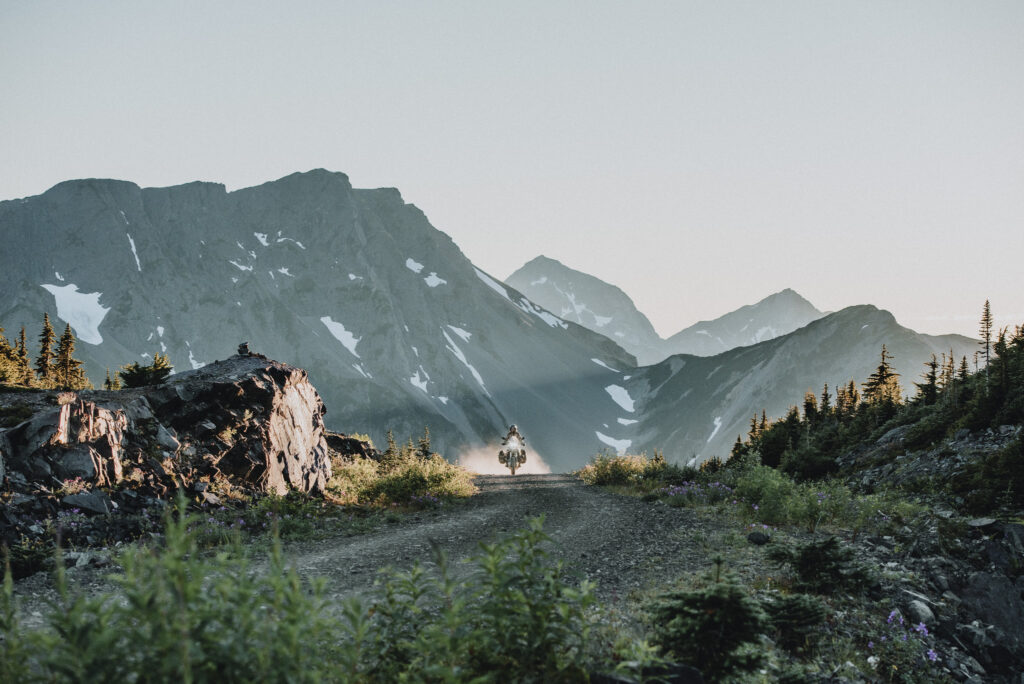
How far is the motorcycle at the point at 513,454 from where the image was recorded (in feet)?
110

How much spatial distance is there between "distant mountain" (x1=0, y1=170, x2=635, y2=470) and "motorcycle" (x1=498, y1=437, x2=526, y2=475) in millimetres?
109448

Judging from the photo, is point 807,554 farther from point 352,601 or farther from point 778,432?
point 778,432

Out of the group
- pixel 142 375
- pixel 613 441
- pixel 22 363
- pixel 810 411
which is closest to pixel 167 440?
pixel 142 375

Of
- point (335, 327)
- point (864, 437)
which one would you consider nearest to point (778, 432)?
point (864, 437)

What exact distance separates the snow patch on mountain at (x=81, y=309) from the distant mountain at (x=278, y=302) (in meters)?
0.41

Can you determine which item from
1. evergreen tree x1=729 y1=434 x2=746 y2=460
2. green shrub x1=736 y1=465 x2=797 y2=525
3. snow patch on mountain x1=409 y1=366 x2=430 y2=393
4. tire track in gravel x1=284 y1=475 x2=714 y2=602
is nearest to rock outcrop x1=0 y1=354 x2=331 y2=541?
tire track in gravel x1=284 y1=475 x2=714 y2=602

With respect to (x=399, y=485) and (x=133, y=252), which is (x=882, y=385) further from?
(x=133, y=252)

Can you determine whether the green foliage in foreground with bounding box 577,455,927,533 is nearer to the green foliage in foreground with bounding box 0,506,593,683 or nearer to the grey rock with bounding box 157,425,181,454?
the green foliage in foreground with bounding box 0,506,593,683

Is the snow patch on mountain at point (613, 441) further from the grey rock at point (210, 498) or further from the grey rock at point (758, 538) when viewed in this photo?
the grey rock at point (758, 538)

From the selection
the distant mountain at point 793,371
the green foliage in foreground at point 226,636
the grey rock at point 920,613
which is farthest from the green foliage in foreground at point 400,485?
the distant mountain at point 793,371

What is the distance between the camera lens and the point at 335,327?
562 ft

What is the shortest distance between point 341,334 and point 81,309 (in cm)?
6230

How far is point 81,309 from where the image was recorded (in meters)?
142

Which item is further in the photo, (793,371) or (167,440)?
(793,371)
